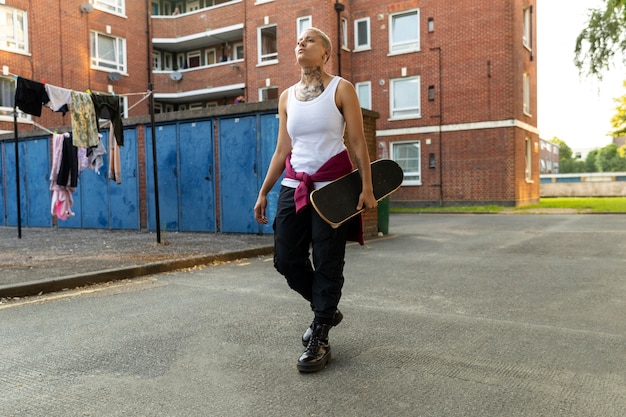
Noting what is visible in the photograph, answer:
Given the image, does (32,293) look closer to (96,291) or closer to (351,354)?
(96,291)

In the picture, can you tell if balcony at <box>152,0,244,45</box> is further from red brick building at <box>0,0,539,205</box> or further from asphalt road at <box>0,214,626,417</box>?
asphalt road at <box>0,214,626,417</box>

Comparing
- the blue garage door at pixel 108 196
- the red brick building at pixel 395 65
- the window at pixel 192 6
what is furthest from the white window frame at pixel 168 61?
the blue garage door at pixel 108 196

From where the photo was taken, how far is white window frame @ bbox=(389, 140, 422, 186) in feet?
83.3

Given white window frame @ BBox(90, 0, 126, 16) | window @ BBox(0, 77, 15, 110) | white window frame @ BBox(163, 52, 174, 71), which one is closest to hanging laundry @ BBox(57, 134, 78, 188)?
window @ BBox(0, 77, 15, 110)

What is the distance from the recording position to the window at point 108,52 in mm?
27234

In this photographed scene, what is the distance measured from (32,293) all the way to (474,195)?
2080cm

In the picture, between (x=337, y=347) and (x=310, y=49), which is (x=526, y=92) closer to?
(x=310, y=49)

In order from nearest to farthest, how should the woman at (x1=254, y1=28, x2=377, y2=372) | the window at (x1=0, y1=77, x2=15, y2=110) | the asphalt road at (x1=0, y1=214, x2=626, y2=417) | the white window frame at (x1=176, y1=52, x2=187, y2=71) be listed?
the asphalt road at (x1=0, y1=214, x2=626, y2=417) < the woman at (x1=254, y1=28, x2=377, y2=372) < the window at (x1=0, y1=77, x2=15, y2=110) < the white window frame at (x1=176, y1=52, x2=187, y2=71)

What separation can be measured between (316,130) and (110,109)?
9168mm

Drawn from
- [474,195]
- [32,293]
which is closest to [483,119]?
[474,195]

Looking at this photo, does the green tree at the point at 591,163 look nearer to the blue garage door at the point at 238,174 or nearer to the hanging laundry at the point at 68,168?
the blue garage door at the point at 238,174

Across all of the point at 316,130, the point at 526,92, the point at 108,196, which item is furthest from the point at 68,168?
the point at 526,92

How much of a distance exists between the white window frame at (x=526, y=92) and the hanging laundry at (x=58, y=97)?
68.0ft

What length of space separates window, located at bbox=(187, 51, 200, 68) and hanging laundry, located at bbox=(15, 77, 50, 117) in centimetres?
2452
